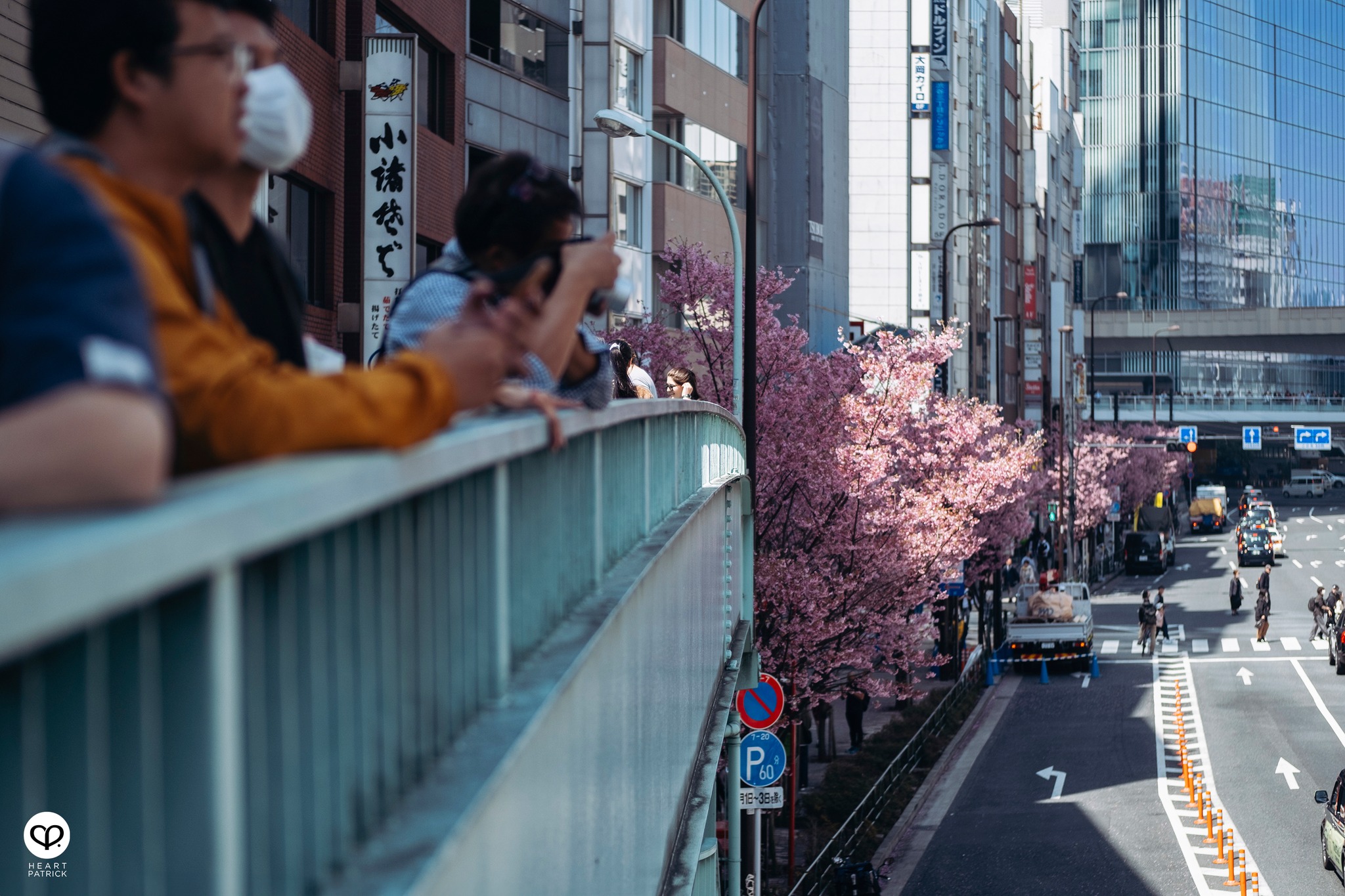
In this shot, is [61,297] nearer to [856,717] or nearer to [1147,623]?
[856,717]

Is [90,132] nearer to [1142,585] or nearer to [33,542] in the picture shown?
[33,542]

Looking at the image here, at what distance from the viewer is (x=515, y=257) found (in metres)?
4.15

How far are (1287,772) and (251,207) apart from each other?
27.6 m

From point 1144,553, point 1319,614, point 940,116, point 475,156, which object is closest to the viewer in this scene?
point 475,156

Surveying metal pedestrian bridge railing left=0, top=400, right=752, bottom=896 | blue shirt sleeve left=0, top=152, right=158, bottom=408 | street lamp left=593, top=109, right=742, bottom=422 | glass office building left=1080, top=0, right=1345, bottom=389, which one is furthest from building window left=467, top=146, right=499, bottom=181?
glass office building left=1080, top=0, right=1345, bottom=389

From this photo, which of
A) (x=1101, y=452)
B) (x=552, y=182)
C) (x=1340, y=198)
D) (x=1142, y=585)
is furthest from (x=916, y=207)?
(x=1340, y=198)

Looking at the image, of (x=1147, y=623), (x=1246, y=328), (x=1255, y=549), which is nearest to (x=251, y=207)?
(x=1147, y=623)

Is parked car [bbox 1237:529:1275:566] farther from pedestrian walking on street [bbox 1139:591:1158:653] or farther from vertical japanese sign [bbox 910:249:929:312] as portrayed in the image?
pedestrian walking on street [bbox 1139:591:1158:653]

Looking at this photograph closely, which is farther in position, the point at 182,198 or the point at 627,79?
the point at 627,79

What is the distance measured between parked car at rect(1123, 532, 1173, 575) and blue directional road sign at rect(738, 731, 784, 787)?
61.1 meters

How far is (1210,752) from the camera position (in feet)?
97.6

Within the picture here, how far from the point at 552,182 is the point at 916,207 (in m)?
59.6

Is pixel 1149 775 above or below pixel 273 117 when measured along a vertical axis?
below

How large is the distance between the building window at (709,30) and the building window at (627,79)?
2959 millimetres
